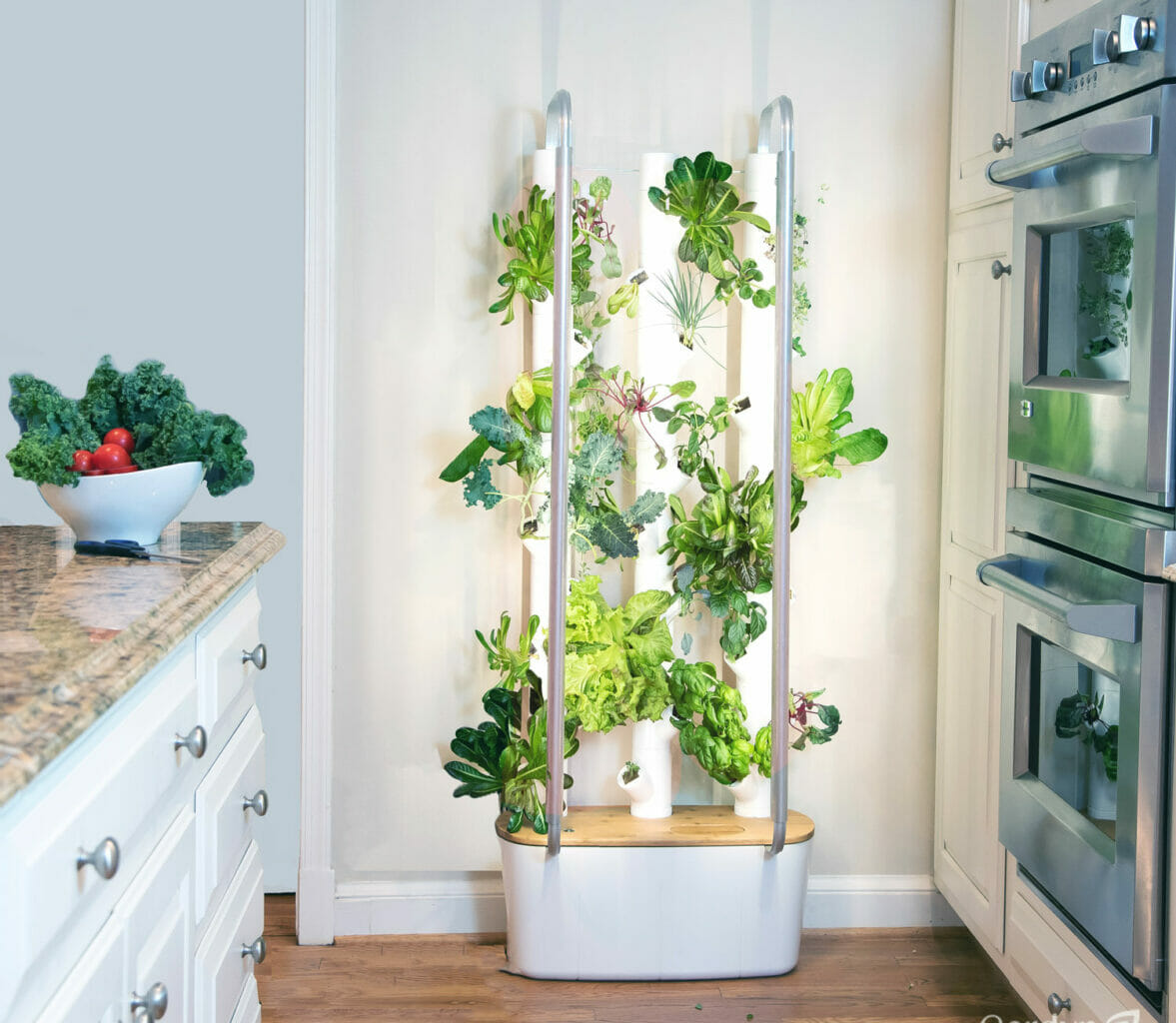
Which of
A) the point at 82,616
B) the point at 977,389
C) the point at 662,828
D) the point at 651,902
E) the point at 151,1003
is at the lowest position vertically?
the point at 651,902

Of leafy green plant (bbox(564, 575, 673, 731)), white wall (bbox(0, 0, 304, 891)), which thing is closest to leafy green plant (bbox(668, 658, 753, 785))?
leafy green plant (bbox(564, 575, 673, 731))

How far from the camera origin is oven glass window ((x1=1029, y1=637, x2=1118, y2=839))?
1.69 metres

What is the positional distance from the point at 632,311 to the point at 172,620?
1.38 m

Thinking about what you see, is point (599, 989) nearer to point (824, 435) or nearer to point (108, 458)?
point (824, 435)

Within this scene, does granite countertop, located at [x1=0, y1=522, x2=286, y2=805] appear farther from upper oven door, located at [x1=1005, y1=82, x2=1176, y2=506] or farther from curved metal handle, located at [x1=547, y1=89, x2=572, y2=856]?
upper oven door, located at [x1=1005, y1=82, x2=1176, y2=506]

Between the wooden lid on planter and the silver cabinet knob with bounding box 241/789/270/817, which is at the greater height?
the silver cabinet knob with bounding box 241/789/270/817

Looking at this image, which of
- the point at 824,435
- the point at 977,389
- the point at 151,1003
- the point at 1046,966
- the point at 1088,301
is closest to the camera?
the point at 151,1003

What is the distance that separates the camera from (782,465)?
7.32ft

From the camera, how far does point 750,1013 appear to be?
229 cm

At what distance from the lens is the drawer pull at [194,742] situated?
1333 millimetres

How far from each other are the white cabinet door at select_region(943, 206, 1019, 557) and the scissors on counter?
4.58 feet

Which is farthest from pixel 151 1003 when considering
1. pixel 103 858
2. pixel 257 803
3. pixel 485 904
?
pixel 485 904

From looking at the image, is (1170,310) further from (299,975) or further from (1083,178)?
(299,975)

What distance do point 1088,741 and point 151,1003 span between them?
1.28 metres
